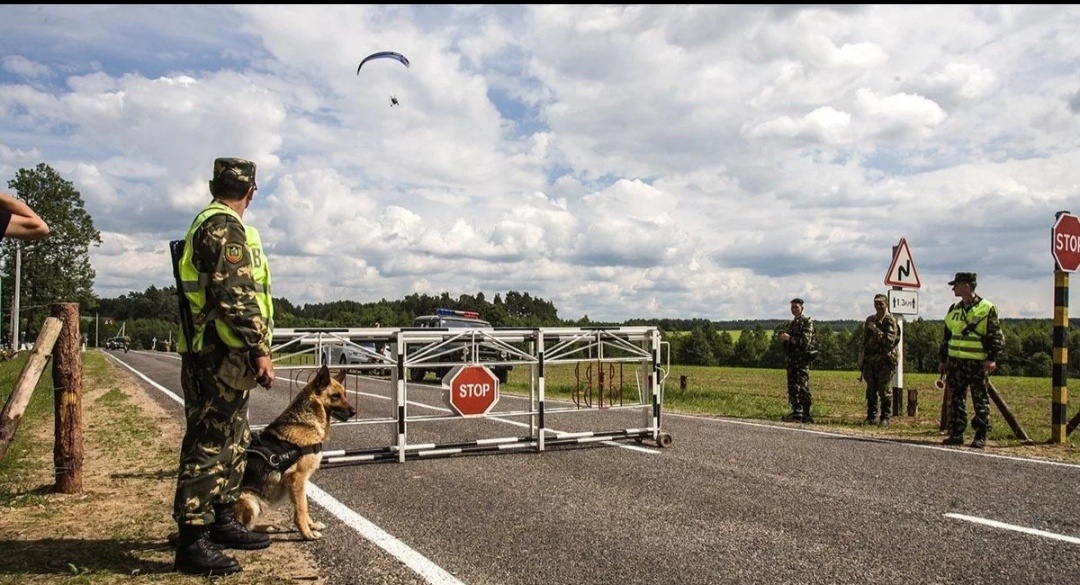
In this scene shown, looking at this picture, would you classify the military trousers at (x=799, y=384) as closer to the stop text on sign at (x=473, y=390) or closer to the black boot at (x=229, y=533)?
the stop text on sign at (x=473, y=390)

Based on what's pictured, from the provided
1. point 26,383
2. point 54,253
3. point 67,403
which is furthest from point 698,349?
point 26,383

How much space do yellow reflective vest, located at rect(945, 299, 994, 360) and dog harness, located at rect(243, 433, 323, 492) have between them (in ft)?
29.3

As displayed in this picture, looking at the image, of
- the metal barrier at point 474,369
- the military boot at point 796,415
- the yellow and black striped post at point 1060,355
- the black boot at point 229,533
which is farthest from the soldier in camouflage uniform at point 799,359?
the black boot at point 229,533

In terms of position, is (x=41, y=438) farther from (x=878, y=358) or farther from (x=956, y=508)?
(x=878, y=358)

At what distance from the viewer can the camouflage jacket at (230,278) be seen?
169 inches

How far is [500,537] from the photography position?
5.26 metres

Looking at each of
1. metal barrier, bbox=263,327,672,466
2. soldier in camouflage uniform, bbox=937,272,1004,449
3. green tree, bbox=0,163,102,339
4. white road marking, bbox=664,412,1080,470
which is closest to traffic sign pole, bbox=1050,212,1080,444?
soldier in camouflage uniform, bbox=937,272,1004,449

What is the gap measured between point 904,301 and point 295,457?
12.1 meters

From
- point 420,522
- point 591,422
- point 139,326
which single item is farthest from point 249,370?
point 139,326

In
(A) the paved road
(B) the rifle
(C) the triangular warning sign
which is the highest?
(C) the triangular warning sign

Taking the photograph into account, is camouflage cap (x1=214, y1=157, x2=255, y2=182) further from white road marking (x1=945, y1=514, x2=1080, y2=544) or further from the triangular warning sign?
the triangular warning sign

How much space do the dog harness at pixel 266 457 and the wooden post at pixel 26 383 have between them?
2216 mm

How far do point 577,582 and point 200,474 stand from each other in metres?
2.26

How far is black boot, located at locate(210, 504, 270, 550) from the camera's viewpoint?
484 centimetres
